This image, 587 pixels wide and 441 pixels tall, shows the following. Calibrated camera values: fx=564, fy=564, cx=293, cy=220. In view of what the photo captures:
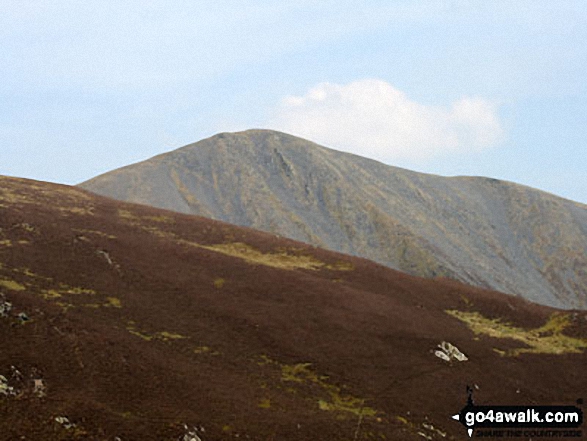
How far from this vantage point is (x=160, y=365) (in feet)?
115

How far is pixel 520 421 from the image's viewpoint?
4347 centimetres

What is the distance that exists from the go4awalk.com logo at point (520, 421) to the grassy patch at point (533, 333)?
10.3 m

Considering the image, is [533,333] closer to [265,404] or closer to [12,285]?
[265,404]

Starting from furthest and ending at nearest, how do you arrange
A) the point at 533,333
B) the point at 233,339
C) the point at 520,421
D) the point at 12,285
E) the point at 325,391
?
the point at 533,333 → the point at 233,339 → the point at 12,285 → the point at 520,421 → the point at 325,391

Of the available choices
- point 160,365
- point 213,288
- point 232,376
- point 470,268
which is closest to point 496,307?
point 213,288

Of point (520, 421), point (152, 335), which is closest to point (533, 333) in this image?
point (520, 421)

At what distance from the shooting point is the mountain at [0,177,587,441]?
96.0 ft

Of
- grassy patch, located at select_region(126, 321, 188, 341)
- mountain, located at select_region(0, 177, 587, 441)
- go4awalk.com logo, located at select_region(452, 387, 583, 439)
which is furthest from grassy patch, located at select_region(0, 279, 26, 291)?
go4awalk.com logo, located at select_region(452, 387, 583, 439)

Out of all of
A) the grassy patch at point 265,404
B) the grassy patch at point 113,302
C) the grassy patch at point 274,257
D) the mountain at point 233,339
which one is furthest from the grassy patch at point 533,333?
the grassy patch at point 113,302

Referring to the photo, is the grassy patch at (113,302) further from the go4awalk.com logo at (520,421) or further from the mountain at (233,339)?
the go4awalk.com logo at (520,421)

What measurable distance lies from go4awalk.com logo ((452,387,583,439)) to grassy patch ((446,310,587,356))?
33.7 ft

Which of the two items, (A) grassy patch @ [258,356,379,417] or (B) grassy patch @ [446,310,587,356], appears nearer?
(A) grassy patch @ [258,356,379,417]

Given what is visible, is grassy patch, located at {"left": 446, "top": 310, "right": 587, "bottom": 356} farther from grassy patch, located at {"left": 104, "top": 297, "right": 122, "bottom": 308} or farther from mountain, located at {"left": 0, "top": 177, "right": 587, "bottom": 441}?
grassy patch, located at {"left": 104, "top": 297, "right": 122, "bottom": 308}

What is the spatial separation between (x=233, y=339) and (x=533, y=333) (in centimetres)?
3744
